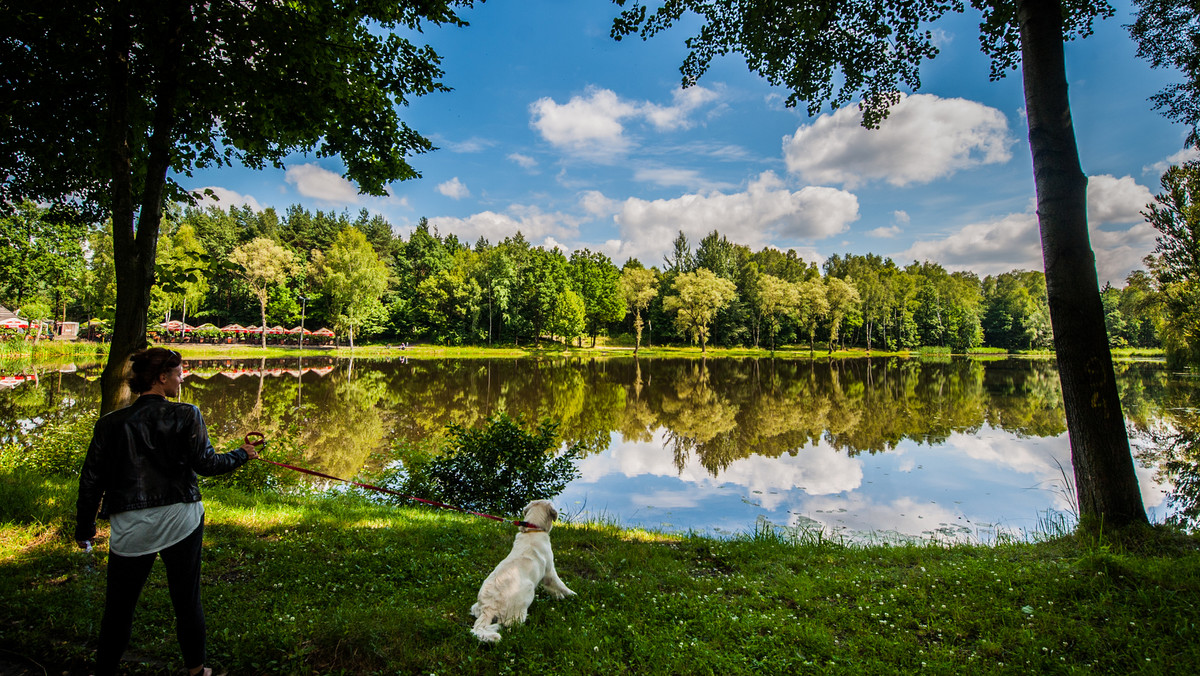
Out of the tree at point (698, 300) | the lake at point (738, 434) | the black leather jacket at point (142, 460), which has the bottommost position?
the lake at point (738, 434)

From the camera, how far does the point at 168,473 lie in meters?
2.92

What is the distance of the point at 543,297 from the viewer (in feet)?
203

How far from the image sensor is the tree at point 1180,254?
15.0 meters

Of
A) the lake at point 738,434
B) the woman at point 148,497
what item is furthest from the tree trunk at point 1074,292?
the woman at point 148,497

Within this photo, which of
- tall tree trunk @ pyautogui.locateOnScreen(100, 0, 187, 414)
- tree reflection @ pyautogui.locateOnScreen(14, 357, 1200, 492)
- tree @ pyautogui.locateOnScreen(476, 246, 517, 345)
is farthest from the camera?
tree @ pyautogui.locateOnScreen(476, 246, 517, 345)

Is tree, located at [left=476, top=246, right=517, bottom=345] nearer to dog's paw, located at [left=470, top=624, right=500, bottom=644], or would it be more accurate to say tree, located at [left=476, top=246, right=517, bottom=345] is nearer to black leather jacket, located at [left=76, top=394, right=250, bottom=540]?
dog's paw, located at [left=470, top=624, right=500, bottom=644]

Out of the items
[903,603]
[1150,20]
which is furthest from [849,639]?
[1150,20]

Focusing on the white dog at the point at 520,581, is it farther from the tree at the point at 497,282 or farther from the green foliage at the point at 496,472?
the tree at the point at 497,282

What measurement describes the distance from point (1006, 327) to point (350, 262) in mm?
99922

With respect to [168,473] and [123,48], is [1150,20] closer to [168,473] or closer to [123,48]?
[168,473]

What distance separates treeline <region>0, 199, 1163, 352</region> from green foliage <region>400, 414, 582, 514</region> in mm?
49030

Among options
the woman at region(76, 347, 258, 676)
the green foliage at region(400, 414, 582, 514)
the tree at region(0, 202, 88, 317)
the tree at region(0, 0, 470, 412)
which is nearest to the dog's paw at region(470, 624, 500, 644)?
the woman at region(76, 347, 258, 676)

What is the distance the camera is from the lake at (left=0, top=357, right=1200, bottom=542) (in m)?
9.84

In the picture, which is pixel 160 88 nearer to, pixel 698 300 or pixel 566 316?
pixel 566 316
